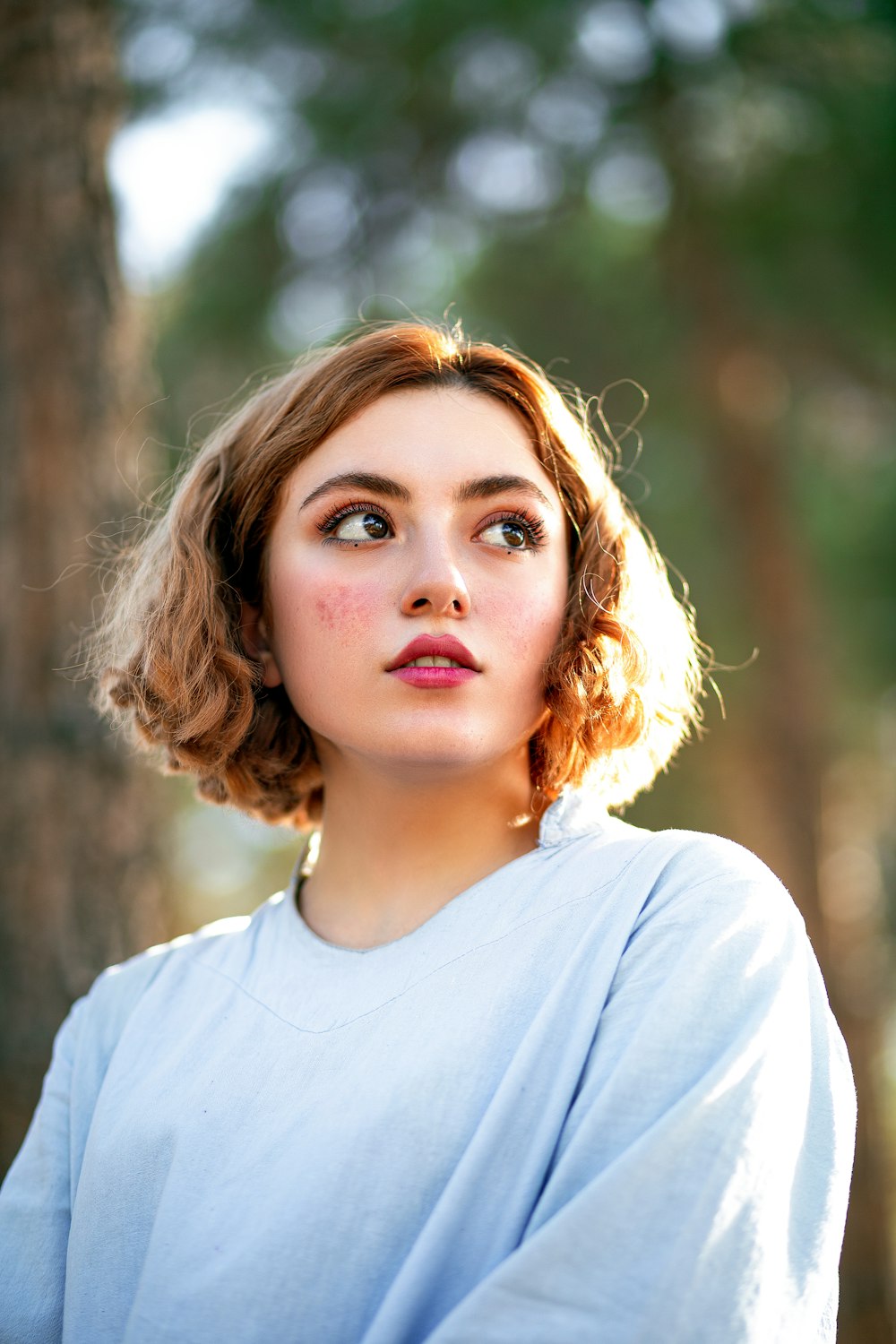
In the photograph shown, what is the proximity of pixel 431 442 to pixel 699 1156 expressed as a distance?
1.02 m

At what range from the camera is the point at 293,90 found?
4.26 metres

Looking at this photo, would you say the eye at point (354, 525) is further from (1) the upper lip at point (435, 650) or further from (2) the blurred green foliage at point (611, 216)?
(2) the blurred green foliage at point (611, 216)

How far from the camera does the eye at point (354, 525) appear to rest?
5.52ft

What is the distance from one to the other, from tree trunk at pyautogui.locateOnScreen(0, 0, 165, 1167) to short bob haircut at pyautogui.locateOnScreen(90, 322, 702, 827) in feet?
2.37

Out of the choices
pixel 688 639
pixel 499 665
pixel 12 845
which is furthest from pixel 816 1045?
pixel 12 845

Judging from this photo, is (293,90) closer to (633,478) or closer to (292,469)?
(633,478)

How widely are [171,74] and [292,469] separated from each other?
8.23ft

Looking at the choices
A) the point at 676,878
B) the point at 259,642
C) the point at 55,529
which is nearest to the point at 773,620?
the point at 55,529

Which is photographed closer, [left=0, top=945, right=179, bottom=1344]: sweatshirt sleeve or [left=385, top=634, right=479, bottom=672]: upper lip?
[left=385, top=634, right=479, bottom=672]: upper lip

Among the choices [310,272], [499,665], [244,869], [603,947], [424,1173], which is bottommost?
[244,869]

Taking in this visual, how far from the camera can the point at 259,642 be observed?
6.33 feet

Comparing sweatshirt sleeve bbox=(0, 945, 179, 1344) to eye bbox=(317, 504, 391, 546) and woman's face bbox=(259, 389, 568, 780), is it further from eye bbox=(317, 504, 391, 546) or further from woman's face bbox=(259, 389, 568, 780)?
eye bbox=(317, 504, 391, 546)

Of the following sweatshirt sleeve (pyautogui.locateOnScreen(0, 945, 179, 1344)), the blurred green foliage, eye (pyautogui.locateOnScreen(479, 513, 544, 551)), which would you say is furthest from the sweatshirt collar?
the blurred green foliage

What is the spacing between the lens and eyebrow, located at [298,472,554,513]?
1664 millimetres
